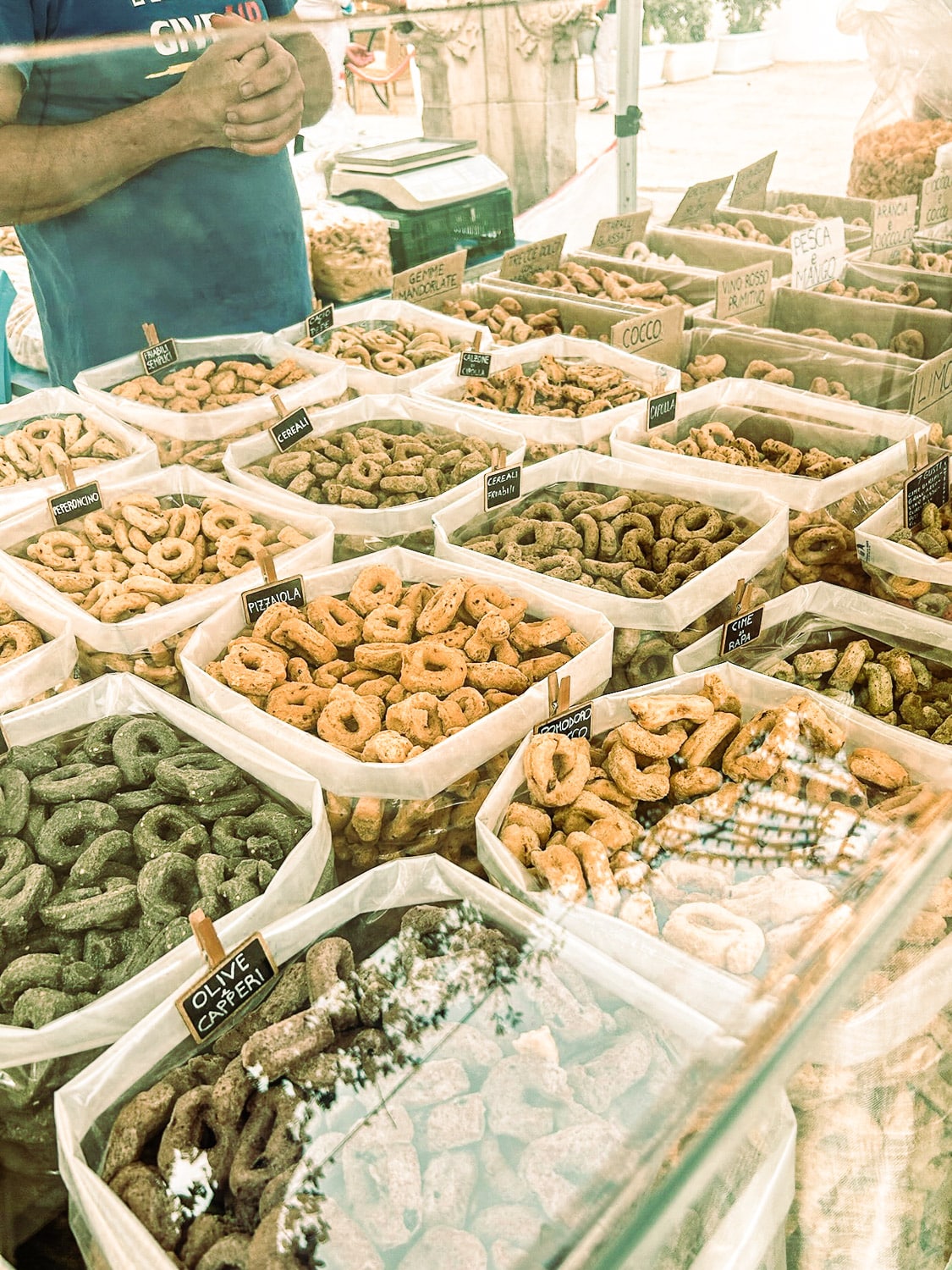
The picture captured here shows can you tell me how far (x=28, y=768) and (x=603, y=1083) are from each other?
2.81ft

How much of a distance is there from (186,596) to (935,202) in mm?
2793

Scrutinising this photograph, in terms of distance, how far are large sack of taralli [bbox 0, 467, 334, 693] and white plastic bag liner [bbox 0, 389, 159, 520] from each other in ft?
0.15

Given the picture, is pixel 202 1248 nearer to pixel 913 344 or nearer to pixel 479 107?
pixel 913 344

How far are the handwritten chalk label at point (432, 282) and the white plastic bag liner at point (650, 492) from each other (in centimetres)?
96

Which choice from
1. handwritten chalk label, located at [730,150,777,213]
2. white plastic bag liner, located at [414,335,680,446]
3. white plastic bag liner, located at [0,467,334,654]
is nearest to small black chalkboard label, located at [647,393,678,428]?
white plastic bag liner, located at [414,335,680,446]

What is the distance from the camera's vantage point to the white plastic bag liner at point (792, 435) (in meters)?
1.88

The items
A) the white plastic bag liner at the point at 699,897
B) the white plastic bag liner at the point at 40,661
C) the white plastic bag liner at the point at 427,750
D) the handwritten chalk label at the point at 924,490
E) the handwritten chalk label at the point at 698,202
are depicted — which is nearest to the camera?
the white plastic bag liner at the point at 699,897

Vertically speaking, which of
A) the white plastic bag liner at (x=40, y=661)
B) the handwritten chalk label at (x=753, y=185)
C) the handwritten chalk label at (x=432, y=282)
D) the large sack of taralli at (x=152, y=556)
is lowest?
the white plastic bag liner at (x=40, y=661)

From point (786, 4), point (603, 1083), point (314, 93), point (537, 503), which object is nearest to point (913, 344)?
point (786, 4)

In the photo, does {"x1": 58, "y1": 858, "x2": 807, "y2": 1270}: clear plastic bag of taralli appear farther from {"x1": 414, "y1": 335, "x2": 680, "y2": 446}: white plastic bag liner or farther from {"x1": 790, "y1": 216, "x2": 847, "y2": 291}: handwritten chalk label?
{"x1": 790, "y1": 216, "x2": 847, "y2": 291}: handwritten chalk label

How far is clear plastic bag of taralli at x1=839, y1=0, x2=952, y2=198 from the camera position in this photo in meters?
3.10

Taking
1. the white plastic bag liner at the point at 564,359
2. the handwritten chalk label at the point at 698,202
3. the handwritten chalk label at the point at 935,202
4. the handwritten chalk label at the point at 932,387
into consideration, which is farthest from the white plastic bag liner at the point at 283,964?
the handwritten chalk label at the point at 935,202

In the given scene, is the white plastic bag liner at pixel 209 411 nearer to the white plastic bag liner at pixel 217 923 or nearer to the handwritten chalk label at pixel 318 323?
the handwritten chalk label at pixel 318 323

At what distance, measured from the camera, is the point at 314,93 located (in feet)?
6.25
